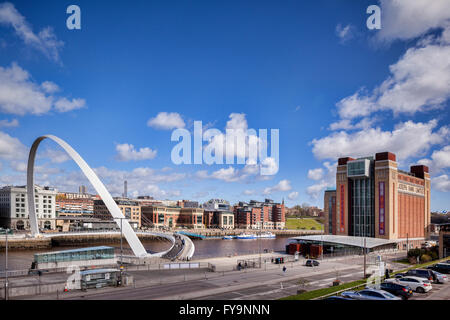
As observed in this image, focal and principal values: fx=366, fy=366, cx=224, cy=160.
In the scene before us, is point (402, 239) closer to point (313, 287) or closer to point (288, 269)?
point (288, 269)

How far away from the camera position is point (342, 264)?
1870 inches

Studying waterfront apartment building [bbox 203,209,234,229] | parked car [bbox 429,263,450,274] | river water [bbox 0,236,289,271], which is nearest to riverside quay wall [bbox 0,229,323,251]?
river water [bbox 0,236,289,271]

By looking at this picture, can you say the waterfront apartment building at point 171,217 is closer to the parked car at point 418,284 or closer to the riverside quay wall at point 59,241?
the riverside quay wall at point 59,241

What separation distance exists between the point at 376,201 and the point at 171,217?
Answer: 10613 cm

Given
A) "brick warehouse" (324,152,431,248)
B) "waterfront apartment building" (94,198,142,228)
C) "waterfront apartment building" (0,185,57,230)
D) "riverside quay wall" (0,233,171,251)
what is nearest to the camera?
"brick warehouse" (324,152,431,248)

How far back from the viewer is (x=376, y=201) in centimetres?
7994

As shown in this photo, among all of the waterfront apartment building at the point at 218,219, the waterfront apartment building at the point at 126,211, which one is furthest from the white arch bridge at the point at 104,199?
the waterfront apartment building at the point at 218,219

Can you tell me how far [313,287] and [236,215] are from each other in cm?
16405

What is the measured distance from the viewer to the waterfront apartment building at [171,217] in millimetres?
159625

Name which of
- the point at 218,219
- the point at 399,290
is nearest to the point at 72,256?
the point at 399,290

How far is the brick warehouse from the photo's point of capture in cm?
7881

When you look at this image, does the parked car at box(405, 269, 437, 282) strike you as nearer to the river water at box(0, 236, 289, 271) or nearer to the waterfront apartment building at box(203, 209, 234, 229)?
the river water at box(0, 236, 289, 271)

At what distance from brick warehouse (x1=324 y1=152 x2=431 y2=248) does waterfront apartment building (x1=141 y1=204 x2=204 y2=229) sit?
84371 mm

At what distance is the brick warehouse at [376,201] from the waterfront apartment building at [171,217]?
84.4m
